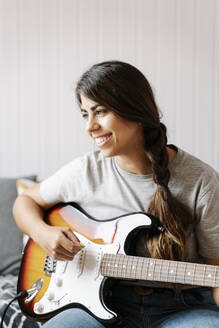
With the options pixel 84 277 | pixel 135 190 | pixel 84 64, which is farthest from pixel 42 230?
pixel 84 64

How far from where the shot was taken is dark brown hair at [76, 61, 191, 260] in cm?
113

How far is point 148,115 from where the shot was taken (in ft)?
3.79

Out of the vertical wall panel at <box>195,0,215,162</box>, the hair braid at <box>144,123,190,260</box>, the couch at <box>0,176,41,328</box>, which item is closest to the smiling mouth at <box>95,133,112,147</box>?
the hair braid at <box>144,123,190,260</box>

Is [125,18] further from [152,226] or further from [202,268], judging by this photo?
[202,268]

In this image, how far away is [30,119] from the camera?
2008 mm

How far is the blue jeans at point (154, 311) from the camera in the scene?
1.08 meters

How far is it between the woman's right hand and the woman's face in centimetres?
27

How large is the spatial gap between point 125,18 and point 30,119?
2.11 ft

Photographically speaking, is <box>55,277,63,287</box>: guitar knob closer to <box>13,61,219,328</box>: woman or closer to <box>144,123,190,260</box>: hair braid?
<box>13,61,219,328</box>: woman

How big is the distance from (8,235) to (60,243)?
0.59 meters

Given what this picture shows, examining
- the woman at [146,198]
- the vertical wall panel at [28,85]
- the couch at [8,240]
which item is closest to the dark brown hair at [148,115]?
the woman at [146,198]

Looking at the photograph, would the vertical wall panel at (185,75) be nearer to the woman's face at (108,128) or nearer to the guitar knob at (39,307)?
the woman's face at (108,128)

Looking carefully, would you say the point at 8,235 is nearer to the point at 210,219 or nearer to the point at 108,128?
the point at 108,128

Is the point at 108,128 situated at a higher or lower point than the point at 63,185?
higher
